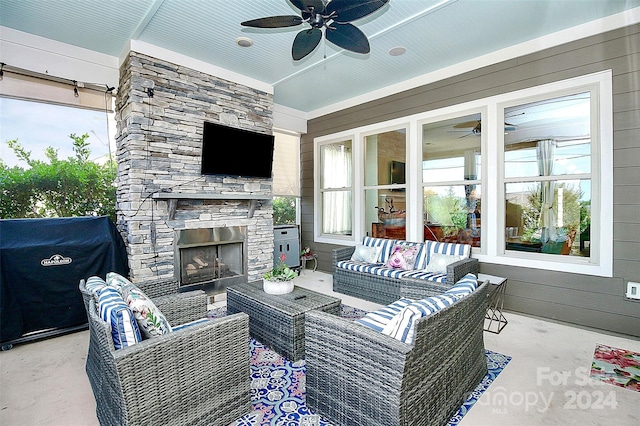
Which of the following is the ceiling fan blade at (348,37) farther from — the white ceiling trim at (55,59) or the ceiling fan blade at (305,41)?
the white ceiling trim at (55,59)

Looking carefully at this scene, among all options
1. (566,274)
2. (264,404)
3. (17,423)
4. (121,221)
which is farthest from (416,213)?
(17,423)

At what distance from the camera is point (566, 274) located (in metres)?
3.55

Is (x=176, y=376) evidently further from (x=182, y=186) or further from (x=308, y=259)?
(x=308, y=259)

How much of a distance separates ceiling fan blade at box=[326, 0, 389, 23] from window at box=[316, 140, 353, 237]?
3.49 m

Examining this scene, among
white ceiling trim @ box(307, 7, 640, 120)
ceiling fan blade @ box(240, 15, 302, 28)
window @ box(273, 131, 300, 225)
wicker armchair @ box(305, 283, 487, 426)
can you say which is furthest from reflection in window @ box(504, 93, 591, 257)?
window @ box(273, 131, 300, 225)

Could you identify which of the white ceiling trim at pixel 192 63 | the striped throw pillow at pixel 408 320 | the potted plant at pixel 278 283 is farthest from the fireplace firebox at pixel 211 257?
the striped throw pillow at pixel 408 320

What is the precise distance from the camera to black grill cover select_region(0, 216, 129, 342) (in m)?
2.92

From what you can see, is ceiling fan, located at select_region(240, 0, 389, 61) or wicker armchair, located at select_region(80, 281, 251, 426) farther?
ceiling fan, located at select_region(240, 0, 389, 61)

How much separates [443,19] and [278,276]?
10.8 ft

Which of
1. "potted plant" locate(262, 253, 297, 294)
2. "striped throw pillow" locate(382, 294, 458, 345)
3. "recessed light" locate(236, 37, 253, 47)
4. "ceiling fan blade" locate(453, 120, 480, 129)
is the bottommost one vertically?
"potted plant" locate(262, 253, 297, 294)

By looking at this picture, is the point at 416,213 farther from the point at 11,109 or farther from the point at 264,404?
the point at 11,109

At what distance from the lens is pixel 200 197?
4152 millimetres

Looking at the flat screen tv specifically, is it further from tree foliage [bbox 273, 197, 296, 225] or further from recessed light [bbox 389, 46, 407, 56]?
recessed light [bbox 389, 46, 407, 56]

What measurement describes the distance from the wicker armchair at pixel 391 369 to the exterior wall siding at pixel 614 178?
218 centimetres
